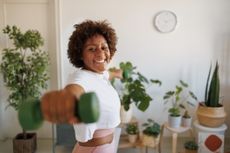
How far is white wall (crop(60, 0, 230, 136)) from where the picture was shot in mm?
3098

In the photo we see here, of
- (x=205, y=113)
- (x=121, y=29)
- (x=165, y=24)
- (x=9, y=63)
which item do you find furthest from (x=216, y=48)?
(x=9, y=63)

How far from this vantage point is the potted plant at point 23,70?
2773mm

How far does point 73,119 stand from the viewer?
0.58 m

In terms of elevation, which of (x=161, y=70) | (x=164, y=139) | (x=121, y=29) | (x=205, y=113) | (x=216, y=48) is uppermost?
(x=121, y=29)

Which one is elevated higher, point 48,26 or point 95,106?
point 48,26

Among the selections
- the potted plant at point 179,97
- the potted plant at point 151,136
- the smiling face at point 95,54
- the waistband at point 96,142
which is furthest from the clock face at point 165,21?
the waistband at point 96,142

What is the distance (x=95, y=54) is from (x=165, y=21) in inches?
85.8

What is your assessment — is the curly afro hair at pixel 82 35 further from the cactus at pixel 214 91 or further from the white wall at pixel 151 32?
the white wall at pixel 151 32

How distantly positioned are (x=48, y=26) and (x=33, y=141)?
1.42 metres

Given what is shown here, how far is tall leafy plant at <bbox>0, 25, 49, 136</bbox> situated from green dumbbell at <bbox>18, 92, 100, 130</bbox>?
7.62 ft

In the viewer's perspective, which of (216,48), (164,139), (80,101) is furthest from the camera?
(164,139)

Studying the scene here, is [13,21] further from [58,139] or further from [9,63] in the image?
[58,139]

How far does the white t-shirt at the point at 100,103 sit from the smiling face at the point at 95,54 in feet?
0.11

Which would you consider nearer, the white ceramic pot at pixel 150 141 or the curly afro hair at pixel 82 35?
the curly afro hair at pixel 82 35
